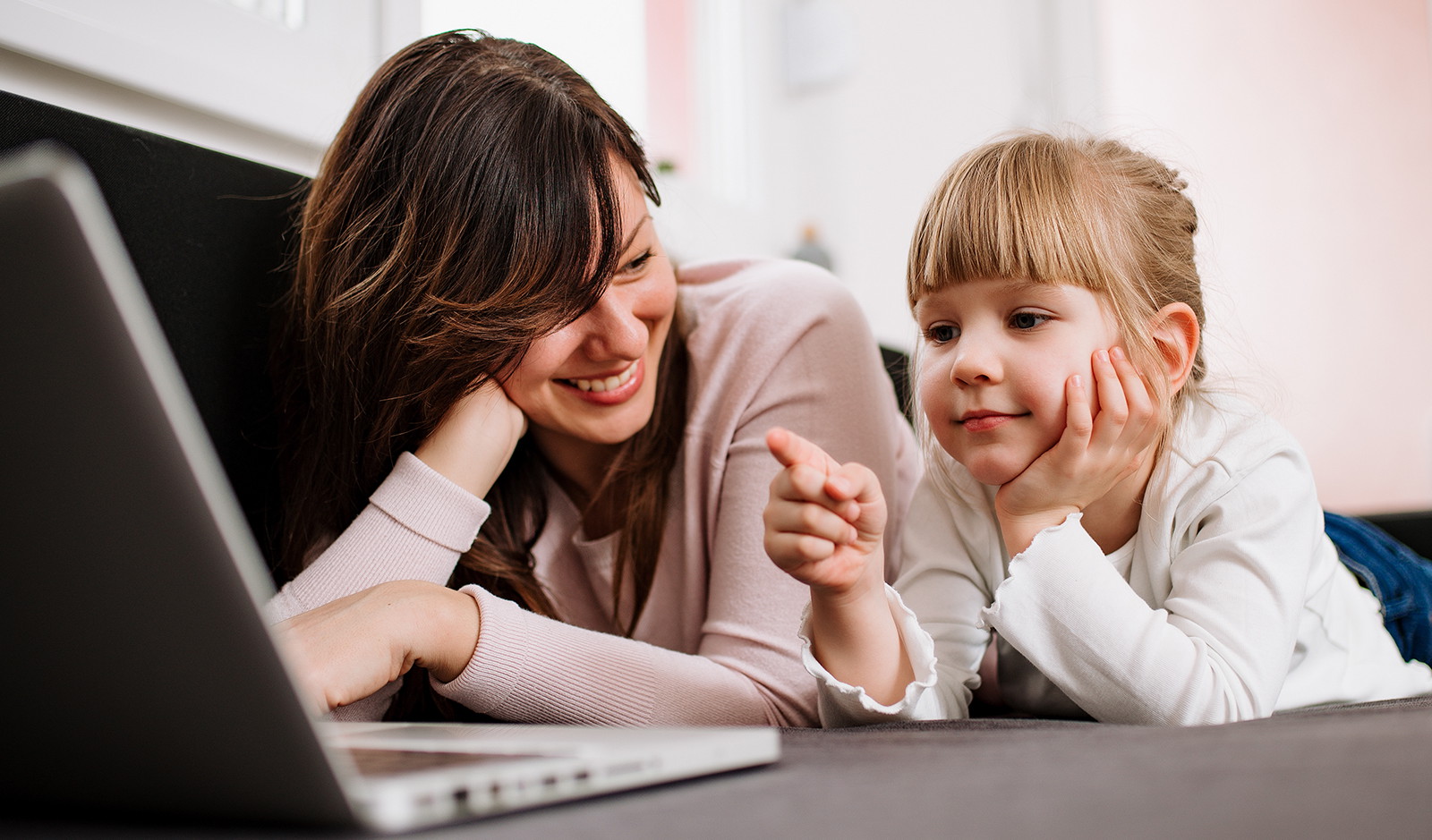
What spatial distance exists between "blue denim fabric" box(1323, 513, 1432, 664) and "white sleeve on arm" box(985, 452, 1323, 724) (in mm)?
384

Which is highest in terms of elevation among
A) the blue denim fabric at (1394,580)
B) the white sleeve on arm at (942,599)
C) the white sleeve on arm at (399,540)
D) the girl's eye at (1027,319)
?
the girl's eye at (1027,319)

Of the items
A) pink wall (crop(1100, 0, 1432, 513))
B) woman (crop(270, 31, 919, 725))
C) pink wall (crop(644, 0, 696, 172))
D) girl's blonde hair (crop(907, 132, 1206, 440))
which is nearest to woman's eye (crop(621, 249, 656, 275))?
woman (crop(270, 31, 919, 725))

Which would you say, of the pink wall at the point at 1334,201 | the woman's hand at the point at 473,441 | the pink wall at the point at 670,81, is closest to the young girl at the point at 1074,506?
the woman's hand at the point at 473,441

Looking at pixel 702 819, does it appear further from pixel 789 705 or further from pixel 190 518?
pixel 789 705

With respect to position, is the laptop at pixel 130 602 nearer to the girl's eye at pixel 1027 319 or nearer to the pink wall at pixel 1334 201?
the girl's eye at pixel 1027 319

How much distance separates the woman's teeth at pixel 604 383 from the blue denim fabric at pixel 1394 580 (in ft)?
2.53

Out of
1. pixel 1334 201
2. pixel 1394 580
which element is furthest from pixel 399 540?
pixel 1334 201

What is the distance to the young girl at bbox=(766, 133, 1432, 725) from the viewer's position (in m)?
0.77

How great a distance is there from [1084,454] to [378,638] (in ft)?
1.83

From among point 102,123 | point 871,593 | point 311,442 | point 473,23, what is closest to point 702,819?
point 871,593

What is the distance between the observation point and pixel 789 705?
3.05 ft

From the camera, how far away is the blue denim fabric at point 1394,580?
1.15 meters

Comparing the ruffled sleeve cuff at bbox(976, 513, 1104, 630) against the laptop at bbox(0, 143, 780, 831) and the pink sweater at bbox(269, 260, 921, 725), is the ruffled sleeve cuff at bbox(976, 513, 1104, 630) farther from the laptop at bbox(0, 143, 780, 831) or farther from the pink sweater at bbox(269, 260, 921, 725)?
the laptop at bbox(0, 143, 780, 831)

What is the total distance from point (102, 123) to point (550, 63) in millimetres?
428
